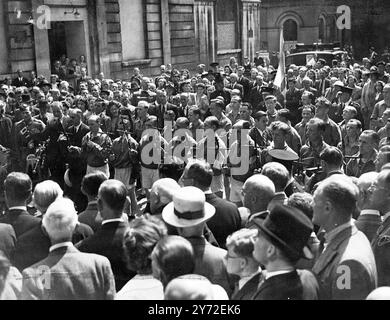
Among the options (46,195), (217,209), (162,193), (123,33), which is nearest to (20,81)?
(123,33)

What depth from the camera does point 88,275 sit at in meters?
3.62

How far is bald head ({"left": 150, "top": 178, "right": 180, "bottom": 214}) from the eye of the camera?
4.75 metres

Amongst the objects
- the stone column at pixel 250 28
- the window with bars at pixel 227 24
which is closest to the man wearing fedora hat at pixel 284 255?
the window with bars at pixel 227 24

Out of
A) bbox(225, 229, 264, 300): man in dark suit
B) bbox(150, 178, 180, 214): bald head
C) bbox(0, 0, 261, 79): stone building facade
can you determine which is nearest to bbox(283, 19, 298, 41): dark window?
bbox(0, 0, 261, 79): stone building facade

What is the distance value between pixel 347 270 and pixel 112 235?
1.85 metres

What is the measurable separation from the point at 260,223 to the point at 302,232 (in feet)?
0.81

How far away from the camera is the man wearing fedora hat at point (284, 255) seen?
2904 mm

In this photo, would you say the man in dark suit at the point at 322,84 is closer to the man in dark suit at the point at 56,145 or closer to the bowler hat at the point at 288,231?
the man in dark suit at the point at 56,145

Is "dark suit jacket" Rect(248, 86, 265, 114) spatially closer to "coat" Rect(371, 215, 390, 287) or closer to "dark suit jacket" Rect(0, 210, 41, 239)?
"dark suit jacket" Rect(0, 210, 41, 239)

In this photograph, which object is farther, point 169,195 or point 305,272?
point 169,195

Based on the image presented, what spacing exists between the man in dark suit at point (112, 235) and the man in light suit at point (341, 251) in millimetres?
1518

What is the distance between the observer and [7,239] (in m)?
4.29

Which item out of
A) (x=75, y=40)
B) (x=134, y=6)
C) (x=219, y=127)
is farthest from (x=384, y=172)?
(x=134, y=6)
